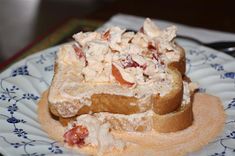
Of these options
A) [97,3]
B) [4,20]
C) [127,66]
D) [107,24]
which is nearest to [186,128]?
[127,66]

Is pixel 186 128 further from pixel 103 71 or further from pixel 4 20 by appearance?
pixel 4 20

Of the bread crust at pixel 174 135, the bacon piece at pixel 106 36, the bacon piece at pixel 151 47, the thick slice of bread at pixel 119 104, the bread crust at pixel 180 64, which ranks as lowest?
the bread crust at pixel 174 135

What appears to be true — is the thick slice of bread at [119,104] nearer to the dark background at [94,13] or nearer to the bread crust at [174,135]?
the bread crust at [174,135]

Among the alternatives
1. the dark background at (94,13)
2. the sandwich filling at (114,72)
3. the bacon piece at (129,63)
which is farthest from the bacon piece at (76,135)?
the dark background at (94,13)

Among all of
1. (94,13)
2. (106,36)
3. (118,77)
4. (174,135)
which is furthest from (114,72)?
(94,13)

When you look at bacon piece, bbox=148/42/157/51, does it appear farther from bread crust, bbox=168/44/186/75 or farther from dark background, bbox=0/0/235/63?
dark background, bbox=0/0/235/63

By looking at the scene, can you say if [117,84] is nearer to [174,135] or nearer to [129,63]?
[129,63]
